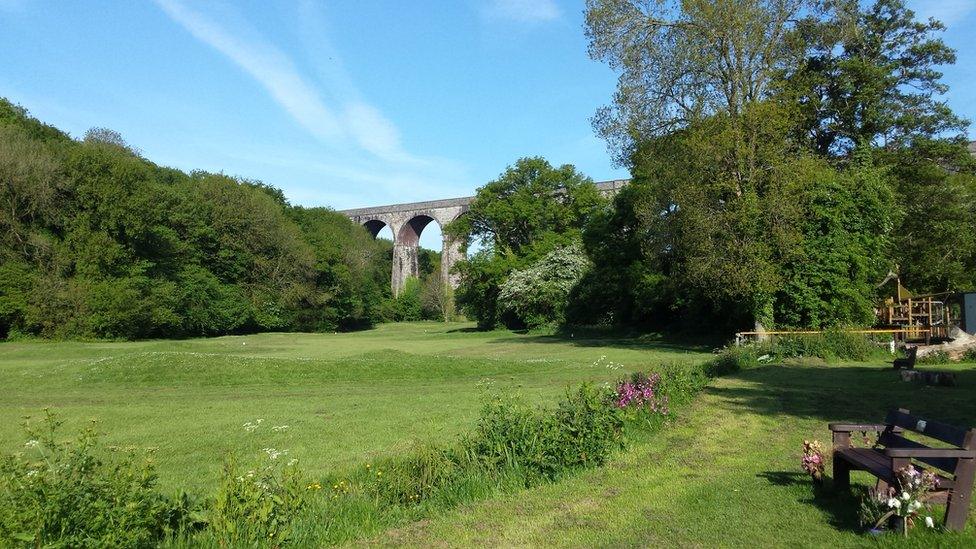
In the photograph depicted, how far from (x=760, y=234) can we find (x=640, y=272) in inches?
461

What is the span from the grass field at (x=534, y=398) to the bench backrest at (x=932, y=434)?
592 millimetres

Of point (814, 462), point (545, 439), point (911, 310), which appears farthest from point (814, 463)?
point (911, 310)

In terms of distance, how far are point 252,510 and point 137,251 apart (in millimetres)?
50496

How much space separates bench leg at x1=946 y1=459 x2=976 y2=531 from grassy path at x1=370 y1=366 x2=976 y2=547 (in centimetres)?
13

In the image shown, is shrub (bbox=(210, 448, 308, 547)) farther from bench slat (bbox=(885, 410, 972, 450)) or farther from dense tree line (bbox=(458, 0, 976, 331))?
dense tree line (bbox=(458, 0, 976, 331))

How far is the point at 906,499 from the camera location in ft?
16.8

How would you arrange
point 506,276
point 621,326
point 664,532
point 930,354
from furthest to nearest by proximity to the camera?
point 506,276 → point 621,326 → point 930,354 → point 664,532

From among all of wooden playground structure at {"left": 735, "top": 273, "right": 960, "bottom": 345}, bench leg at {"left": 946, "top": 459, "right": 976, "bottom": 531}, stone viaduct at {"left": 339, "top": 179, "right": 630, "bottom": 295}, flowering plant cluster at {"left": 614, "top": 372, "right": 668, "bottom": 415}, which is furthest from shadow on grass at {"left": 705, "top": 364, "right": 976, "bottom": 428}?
stone viaduct at {"left": 339, "top": 179, "right": 630, "bottom": 295}

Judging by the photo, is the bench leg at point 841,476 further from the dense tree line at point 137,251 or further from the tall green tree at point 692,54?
the dense tree line at point 137,251

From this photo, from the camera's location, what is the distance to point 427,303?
340 feet

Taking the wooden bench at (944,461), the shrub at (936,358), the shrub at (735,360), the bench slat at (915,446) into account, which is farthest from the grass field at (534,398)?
the shrub at (936,358)

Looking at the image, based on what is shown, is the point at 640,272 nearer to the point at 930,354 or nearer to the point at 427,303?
the point at 930,354

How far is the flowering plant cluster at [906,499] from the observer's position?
5168 mm

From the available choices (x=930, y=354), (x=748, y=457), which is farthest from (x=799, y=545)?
(x=930, y=354)
